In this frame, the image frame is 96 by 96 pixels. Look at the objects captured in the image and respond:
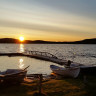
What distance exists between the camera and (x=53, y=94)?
36.9 feet

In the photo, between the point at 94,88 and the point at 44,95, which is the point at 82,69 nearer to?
the point at 94,88

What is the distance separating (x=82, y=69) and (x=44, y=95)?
10.5 m

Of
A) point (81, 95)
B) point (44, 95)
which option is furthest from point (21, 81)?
point (81, 95)

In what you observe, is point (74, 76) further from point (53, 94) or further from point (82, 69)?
point (53, 94)

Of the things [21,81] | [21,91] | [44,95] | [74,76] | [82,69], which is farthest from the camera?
[82,69]

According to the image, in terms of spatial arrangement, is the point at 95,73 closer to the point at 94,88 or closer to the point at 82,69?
the point at 82,69

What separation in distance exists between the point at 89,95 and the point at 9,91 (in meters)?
6.08

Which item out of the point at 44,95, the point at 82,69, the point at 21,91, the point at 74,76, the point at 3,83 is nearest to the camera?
the point at 44,95

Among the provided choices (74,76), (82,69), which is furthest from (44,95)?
(82,69)

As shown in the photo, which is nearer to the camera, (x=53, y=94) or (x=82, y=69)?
(x=53, y=94)

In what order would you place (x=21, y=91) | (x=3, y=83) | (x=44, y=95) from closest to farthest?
(x=44, y=95), (x=21, y=91), (x=3, y=83)

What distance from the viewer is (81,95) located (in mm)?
10977

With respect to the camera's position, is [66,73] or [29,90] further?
[66,73]

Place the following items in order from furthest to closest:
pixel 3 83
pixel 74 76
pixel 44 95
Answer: pixel 74 76 < pixel 3 83 < pixel 44 95
